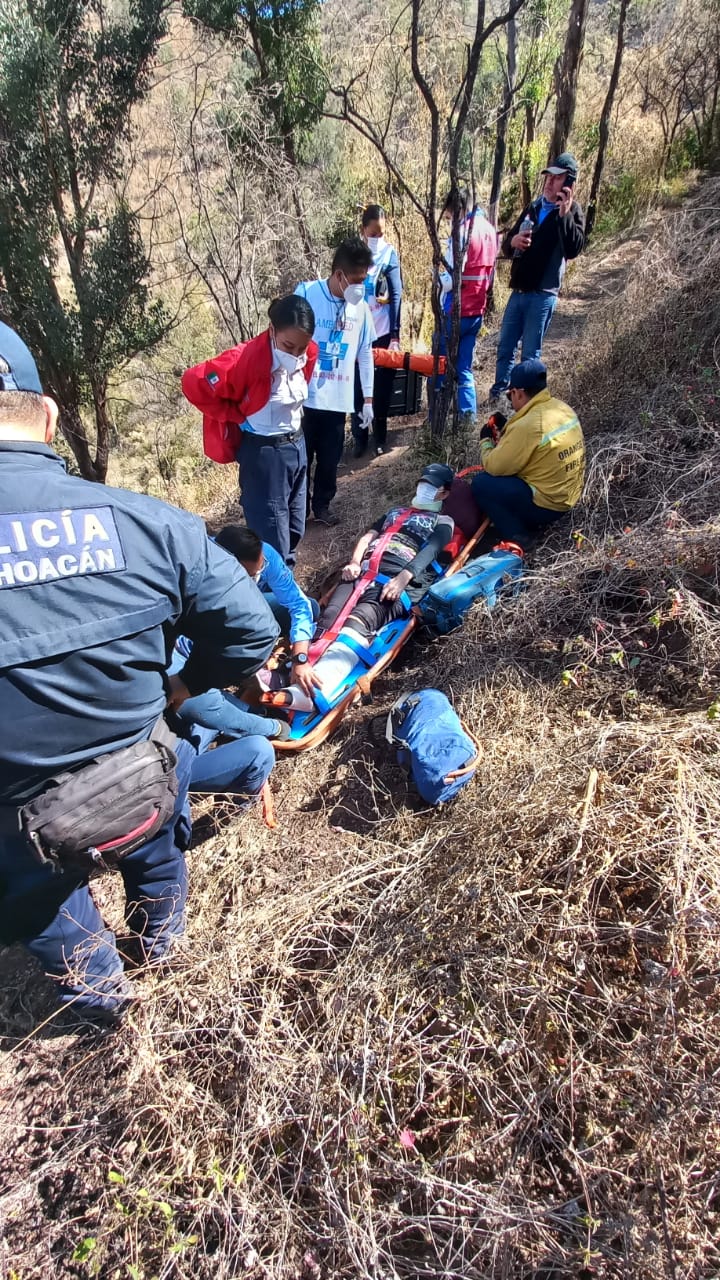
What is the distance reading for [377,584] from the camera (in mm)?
3615

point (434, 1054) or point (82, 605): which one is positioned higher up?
point (82, 605)

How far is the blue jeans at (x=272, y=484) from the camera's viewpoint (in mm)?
3416

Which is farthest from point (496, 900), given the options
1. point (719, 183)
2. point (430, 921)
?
point (719, 183)

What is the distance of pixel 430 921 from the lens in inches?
75.4

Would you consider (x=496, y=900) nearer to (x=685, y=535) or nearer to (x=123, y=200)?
(x=685, y=535)

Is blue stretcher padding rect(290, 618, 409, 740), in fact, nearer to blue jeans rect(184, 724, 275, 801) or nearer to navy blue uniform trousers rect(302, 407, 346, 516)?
blue jeans rect(184, 724, 275, 801)

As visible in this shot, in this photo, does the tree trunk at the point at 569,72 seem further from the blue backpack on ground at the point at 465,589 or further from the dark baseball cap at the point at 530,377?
the blue backpack on ground at the point at 465,589

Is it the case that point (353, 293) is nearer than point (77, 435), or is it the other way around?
point (353, 293)

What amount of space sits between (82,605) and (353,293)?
10.5 ft

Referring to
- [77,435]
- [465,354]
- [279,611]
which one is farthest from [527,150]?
[279,611]

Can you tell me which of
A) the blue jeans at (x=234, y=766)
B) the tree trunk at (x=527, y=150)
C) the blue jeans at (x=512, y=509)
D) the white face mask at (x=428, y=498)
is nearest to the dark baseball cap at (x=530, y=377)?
the blue jeans at (x=512, y=509)

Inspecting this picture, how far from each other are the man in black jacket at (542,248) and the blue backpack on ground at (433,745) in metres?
3.39

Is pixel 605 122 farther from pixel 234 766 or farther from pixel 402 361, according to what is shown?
pixel 234 766

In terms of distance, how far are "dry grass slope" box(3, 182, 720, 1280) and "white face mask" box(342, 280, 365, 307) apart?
2809 mm
